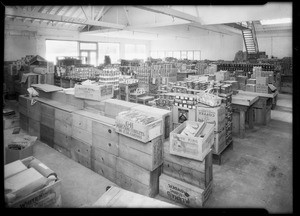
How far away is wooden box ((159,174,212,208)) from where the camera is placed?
10.6 feet

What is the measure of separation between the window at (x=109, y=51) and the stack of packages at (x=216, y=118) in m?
16.5

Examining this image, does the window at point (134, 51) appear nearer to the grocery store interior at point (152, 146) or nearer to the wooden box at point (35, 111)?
the grocery store interior at point (152, 146)

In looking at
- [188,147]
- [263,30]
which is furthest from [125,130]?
[263,30]

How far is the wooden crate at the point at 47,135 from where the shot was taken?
5332mm

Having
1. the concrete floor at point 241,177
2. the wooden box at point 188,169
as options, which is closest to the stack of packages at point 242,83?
the concrete floor at point 241,177

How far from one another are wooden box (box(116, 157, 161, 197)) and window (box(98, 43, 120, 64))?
56.5 ft

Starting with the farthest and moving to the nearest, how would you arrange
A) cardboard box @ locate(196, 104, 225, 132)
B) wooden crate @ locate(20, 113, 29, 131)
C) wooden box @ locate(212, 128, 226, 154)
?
wooden crate @ locate(20, 113, 29, 131) < wooden box @ locate(212, 128, 226, 154) < cardboard box @ locate(196, 104, 225, 132)

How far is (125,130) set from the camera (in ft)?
11.5

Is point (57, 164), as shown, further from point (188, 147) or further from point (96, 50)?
point (96, 50)

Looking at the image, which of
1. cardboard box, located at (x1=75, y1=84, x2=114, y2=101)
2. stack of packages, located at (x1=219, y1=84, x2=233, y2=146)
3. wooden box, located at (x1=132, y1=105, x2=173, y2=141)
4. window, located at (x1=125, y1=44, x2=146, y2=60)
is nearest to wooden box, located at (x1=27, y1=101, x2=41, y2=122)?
cardboard box, located at (x1=75, y1=84, x2=114, y2=101)

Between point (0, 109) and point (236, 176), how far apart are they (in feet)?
12.5

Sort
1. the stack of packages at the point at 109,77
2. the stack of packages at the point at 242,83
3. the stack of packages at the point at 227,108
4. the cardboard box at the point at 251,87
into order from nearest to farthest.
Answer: the stack of packages at the point at 227,108
the cardboard box at the point at 251,87
the stack of packages at the point at 242,83
the stack of packages at the point at 109,77

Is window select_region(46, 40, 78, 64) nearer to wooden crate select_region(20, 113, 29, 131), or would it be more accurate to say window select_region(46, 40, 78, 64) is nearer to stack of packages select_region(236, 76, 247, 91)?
wooden crate select_region(20, 113, 29, 131)

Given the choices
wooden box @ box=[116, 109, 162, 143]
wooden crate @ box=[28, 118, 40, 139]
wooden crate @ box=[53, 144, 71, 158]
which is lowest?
wooden crate @ box=[53, 144, 71, 158]
